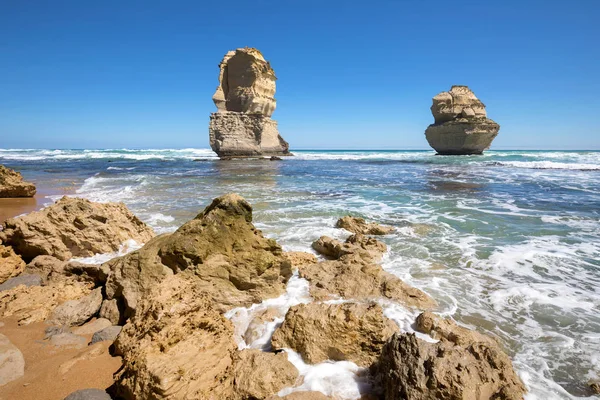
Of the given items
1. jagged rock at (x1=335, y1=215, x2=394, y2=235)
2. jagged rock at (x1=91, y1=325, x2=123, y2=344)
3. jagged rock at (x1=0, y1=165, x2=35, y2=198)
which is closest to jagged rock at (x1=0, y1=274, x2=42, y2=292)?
jagged rock at (x1=91, y1=325, x2=123, y2=344)

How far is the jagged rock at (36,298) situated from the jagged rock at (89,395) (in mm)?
1395

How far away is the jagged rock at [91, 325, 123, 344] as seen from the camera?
106 inches

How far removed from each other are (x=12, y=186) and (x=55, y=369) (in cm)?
986

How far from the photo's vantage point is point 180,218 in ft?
23.8

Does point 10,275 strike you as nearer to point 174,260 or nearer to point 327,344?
point 174,260

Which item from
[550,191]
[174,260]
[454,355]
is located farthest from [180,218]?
[550,191]

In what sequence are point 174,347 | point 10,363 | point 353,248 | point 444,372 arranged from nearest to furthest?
point 444,372
point 174,347
point 10,363
point 353,248

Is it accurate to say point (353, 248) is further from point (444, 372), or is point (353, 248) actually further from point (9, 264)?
point (9, 264)

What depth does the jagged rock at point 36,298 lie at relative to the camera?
3037mm

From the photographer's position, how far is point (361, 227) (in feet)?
20.7

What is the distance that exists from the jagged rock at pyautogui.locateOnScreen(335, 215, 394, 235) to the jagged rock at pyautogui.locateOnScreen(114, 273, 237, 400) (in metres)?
4.02

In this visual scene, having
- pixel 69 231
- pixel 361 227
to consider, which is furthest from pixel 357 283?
pixel 69 231

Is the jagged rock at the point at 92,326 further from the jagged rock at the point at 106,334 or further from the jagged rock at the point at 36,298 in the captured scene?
the jagged rock at the point at 36,298

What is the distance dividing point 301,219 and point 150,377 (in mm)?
5624
